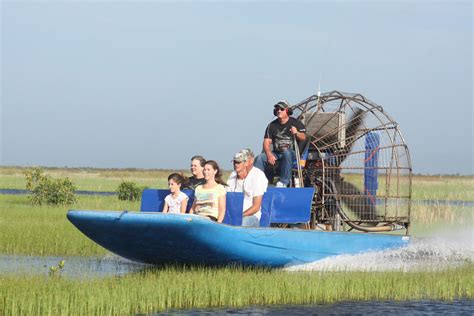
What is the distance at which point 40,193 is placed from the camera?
2783 cm

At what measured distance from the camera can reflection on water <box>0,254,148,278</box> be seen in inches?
485

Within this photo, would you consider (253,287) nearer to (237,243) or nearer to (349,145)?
(237,243)

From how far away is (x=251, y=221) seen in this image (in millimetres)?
13086

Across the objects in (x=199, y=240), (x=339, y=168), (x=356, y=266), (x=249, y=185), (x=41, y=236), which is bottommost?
(x=356, y=266)

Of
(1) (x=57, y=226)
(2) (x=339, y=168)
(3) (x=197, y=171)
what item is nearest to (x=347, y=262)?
(2) (x=339, y=168)

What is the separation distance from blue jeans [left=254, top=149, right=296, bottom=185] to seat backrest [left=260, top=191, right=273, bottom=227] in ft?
3.53

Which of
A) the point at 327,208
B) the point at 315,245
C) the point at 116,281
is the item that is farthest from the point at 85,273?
the point at 327,208

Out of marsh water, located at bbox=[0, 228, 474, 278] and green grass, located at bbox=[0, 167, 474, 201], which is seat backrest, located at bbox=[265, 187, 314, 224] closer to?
marsh water, located at bbox=[0, 228, 474, 278]

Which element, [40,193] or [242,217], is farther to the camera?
[40,193]

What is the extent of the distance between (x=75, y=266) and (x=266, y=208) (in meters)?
2.93

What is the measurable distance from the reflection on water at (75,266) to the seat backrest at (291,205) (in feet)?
7.04

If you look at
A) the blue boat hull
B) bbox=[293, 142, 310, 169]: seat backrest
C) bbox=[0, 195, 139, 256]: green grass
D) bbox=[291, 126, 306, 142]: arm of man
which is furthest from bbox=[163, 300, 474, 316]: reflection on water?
bbox=[0, 195, 139, 256]: green grass

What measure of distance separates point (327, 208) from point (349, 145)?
1092 mm

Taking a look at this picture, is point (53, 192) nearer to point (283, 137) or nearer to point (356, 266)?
point (283, 137)
